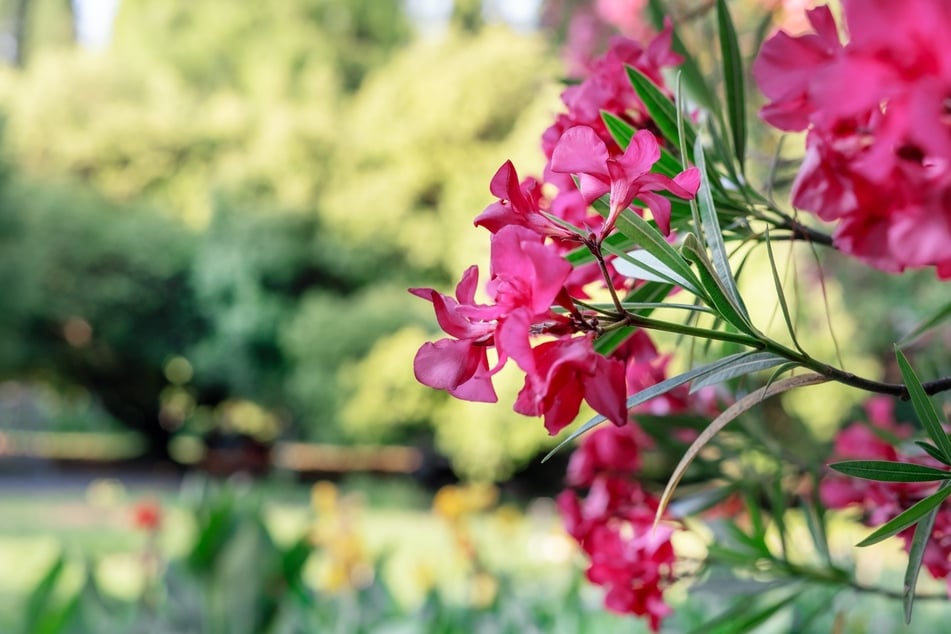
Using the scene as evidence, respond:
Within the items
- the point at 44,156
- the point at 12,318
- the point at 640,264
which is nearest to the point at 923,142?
the point at 640,264

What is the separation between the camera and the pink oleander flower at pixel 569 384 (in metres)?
0.29

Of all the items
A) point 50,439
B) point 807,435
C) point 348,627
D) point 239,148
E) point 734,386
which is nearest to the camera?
point 734,386

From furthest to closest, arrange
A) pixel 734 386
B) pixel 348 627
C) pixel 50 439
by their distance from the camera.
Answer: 1. pixel 50 439
2. pixel 348 627
3. pixel 734 386

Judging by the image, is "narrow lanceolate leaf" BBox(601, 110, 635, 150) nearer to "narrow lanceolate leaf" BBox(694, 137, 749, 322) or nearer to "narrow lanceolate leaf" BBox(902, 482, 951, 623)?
"narrow lanceolate leaf" BBox(694, 137, 749, 322)

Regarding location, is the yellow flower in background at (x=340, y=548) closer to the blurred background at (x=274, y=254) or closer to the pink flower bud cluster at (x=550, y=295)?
the pink flower bud cluster at (x=550, y=295)

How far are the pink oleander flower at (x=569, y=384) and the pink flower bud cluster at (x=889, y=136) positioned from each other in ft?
0.26

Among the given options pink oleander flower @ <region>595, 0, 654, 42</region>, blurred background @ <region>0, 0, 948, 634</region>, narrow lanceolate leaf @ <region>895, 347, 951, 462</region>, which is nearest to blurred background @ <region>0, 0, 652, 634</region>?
blurred background @ <region>0, 0, 948, 634</region>

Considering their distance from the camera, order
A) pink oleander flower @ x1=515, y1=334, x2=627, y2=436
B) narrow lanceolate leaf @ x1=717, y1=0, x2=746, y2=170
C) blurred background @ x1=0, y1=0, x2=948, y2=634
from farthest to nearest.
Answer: blurred background @ x1=0, y1=0, x2=948, y2=634 < narrow lanceolate leaf @ x1=717, y1=0, x2=746, y2=170 < pink oleander flower @ x1=515, y1=334, x2=627, y2=436

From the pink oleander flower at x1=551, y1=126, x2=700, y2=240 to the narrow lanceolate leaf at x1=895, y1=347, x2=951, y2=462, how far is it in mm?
100

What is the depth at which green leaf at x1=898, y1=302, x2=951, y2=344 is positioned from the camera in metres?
0.45

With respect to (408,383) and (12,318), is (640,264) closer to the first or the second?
(408,383)

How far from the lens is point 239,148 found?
9672 mm

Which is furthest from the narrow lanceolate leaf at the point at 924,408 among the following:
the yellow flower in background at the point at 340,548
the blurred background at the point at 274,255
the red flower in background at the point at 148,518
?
the blurred background at the point at 274,255

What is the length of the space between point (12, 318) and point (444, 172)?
4078mm
